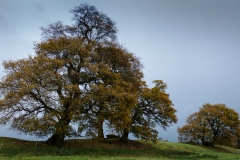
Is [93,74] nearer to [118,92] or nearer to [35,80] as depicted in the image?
[118,92]

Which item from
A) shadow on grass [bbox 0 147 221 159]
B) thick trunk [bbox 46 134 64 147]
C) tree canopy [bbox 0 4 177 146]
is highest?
tree canopy [bbox 0 4 177 146]

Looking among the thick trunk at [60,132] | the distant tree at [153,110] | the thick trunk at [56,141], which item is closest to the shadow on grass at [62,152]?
the thick trunk at [60,132]

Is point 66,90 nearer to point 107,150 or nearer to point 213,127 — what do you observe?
point 107,150

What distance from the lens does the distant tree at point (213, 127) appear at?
5431 centimetres

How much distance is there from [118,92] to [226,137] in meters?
39.7

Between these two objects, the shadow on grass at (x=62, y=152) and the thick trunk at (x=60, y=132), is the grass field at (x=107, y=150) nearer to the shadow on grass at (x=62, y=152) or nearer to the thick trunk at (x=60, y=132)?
the shadow on grass at (x=62, y=152)

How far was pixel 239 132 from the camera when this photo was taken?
5447cm

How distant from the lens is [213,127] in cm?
5616

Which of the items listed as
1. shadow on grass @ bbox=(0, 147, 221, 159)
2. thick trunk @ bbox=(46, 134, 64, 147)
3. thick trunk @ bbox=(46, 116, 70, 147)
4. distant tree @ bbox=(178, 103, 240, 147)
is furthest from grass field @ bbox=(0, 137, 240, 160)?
distant tree @ bbox=(178, 103, 240, 147)

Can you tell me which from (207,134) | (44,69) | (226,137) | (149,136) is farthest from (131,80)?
(226,137)

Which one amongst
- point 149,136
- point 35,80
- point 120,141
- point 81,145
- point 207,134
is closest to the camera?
point 35,80

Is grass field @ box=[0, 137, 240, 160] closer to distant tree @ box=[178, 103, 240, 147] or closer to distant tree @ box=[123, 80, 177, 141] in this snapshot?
distant tree @ box=[123, 80, 177, 141]

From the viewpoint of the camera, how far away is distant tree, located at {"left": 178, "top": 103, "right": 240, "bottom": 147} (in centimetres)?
5431

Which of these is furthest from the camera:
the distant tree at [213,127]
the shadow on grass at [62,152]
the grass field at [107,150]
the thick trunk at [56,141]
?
the distant tree at [213,127]
